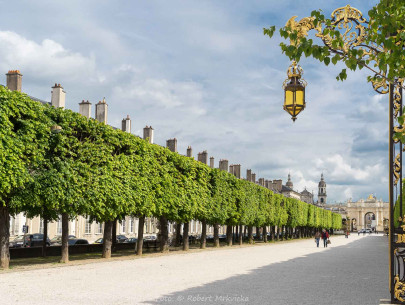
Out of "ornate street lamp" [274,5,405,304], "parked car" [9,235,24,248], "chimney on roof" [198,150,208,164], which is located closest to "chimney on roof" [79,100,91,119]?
"parked car" [9,235,24,248]

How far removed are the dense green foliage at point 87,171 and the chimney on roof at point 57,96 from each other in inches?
474

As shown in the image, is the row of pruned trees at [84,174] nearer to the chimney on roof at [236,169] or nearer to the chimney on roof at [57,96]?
the chimney on roof at [57,96]

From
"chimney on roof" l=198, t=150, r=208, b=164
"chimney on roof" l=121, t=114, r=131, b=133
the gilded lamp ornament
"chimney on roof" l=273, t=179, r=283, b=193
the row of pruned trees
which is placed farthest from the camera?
"chimney on roof" l=273, t=179, r=283, b=193

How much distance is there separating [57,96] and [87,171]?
18032 mm

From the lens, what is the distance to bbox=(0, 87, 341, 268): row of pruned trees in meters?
22.2

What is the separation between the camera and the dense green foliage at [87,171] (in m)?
22.3

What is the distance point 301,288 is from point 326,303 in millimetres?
3255

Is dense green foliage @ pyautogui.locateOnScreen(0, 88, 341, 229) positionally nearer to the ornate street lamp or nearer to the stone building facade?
the stone building facade

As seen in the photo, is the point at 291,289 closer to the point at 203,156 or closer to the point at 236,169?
the point at 203,156

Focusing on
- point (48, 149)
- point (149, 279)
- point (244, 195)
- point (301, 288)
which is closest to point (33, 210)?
point (48, 149)

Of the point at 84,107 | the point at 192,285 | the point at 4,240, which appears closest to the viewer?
the point at 192,285

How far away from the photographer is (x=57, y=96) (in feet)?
139

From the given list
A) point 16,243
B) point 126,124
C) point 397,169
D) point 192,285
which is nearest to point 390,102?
point 397,169

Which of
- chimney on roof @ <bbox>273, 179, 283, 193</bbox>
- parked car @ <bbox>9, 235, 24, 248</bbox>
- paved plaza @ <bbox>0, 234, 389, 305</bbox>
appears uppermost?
chimney on roof @ <bbox>273, 179, 283, 193</bbox>
